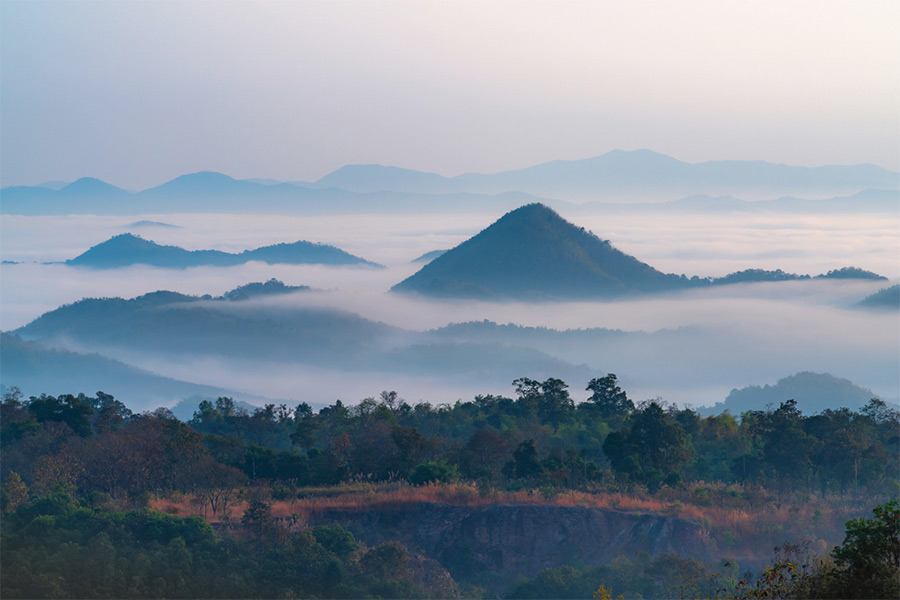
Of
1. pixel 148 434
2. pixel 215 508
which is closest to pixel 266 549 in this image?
pixel 215 508

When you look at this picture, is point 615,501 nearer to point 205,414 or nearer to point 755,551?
point 755,551

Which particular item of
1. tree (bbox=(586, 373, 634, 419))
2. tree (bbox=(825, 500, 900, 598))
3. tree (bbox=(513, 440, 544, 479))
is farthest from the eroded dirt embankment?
tree (bbox=(825, 500, 900, 598))

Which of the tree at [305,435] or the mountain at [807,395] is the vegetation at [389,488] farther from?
the mountain at [807,395]

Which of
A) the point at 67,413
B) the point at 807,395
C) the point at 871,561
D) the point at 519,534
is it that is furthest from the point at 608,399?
the point at 807,395

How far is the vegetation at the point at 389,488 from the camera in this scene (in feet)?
107

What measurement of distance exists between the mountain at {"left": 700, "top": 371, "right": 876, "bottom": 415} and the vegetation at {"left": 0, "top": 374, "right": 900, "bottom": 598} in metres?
97.0

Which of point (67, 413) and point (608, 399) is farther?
point (608, 399)

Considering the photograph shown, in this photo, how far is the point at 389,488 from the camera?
43156mm

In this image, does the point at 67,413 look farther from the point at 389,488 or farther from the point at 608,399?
the point at 608,399

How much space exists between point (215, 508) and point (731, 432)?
95.0ft

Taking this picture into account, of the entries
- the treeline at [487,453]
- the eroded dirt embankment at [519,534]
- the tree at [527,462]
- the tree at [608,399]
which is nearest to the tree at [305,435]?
the treeline at [487,453]

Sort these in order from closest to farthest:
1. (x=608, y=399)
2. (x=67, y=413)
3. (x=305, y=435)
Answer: (x=67, y=413), (x=305, y=435), (x=608, y=399)

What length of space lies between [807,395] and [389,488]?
12406 centimetres

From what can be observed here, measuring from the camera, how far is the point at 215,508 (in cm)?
3834
